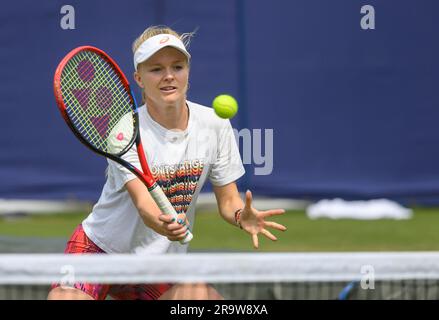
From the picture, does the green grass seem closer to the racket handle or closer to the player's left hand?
the player's left hand

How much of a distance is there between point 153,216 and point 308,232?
3.89m

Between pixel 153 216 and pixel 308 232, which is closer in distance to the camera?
pixel 153 216

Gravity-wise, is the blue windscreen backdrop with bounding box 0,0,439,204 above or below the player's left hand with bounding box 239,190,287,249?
above

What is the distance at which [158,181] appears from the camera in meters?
3.07

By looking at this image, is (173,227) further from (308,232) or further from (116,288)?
(308,232)

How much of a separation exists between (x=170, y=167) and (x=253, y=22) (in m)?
3.94

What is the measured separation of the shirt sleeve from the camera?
3195 millimetres

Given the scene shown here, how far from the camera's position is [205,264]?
2508 millimetres

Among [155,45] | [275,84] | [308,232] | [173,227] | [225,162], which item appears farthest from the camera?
[275,84]

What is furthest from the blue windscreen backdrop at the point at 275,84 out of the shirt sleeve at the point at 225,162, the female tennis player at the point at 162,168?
the female tennis player at the point at 162,168

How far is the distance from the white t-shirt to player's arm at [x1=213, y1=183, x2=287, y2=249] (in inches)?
4.8

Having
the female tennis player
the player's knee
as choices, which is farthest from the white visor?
the player's knee

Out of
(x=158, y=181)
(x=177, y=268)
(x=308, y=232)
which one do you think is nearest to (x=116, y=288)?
(x=158, y=181)

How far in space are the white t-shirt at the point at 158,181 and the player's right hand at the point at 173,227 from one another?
0.23m
